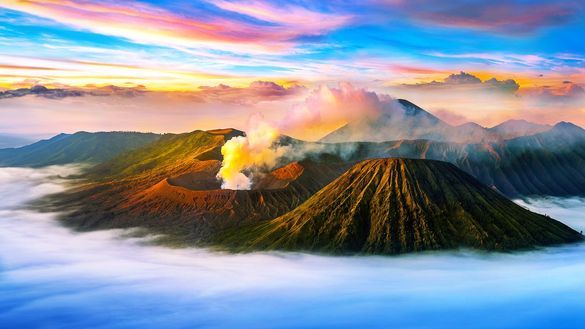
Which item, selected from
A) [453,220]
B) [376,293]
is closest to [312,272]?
[376,293]

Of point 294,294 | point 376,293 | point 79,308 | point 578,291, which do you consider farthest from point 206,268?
point 578,291

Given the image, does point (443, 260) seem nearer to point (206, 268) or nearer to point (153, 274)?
point (206, 268)

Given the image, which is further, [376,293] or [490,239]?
[490,239]

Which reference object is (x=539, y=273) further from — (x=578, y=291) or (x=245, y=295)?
(x=245, y=295)

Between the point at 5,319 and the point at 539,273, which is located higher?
the point at 539,273

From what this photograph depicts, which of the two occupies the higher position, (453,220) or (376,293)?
(453,220)

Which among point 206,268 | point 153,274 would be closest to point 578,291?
point 206,268

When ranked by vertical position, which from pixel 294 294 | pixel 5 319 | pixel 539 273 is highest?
pixel 539 273
